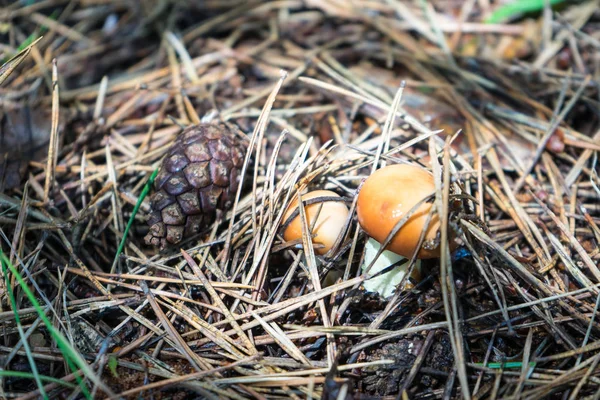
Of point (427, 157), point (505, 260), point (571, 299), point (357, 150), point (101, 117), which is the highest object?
A: point (101, 117)

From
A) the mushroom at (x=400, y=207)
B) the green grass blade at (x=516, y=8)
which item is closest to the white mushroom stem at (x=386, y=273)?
the mushroom at (x=400, y=207)

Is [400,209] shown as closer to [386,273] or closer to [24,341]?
[386,273]

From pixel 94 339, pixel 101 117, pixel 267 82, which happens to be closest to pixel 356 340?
pixel 94 339

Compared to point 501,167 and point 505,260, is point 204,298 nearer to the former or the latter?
point 505,260

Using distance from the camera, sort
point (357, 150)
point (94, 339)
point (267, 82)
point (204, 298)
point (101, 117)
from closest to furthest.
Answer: point (94, 339) → point (204, 298) → point (357, 150) → point (101, 117) → point (267, 82)

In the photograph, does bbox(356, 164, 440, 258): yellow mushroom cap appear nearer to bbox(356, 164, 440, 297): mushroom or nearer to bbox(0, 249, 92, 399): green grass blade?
bbox(356, 164, 440, 297): mushroom

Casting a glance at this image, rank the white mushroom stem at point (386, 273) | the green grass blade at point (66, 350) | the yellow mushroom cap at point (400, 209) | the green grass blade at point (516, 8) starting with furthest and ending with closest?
the green grass blade at point (516, 8)
the white mushroom stem at point (386, 273)
the yellow mushroom cap at point (400, 209)
the green grass blade at point (66, 350)

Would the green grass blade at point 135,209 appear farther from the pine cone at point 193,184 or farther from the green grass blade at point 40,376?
the green grass blade at point 40,376
